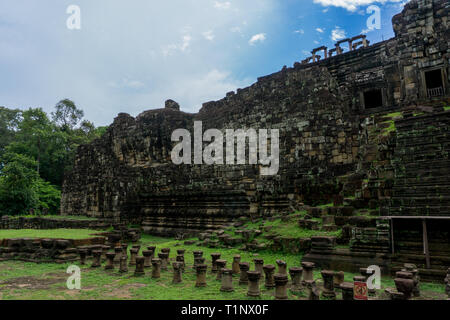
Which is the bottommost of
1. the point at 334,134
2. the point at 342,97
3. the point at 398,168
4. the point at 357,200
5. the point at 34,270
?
the point at 34,270

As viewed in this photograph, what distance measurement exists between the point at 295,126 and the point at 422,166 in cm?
631

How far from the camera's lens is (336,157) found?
1118 cm

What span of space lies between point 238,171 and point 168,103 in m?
8.29

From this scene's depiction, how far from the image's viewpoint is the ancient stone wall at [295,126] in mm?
10672

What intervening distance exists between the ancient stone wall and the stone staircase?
1.09m

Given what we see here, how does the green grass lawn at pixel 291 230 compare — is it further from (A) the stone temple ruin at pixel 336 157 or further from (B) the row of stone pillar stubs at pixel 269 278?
(B) the row of stone pillar stubs at pixel 269 278

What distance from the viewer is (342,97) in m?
11.6

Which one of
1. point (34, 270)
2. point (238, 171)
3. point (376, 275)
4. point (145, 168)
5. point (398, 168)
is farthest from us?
point (145, 168)

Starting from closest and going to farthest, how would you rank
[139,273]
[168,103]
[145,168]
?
[139,273], [145,168], [168,103]

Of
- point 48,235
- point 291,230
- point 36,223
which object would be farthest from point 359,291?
point 36,223

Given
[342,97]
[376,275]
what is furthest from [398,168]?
[342,97]

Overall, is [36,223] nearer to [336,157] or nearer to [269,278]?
[336,157]
